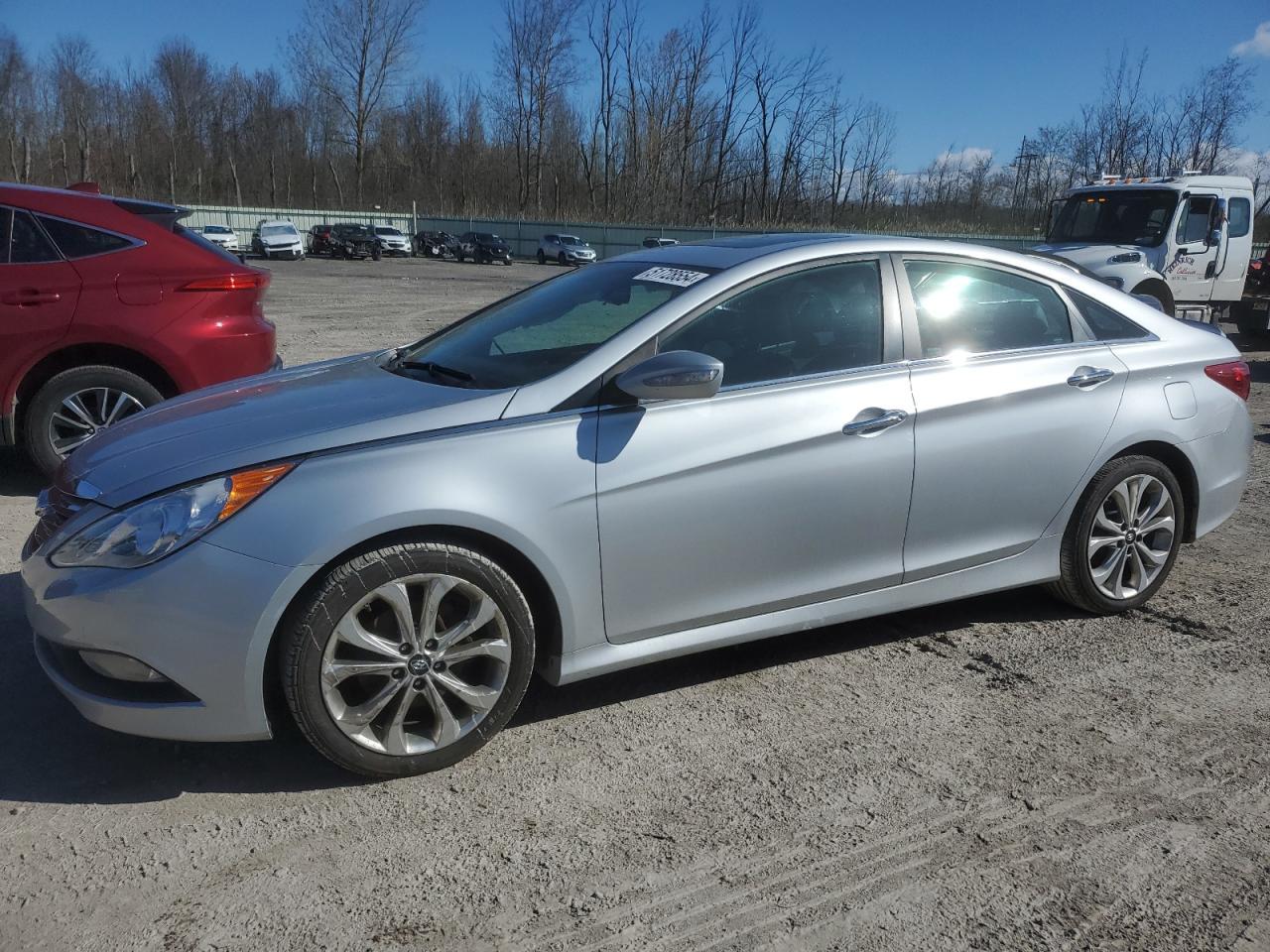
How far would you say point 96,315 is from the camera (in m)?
5.78

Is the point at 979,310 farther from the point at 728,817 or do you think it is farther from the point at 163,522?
the point at 163,522

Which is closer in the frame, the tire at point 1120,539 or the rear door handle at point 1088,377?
the rear door handle at point 1088,377

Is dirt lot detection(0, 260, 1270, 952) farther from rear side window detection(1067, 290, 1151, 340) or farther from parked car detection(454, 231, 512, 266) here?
parked car detection(454, 231, 512, 266)

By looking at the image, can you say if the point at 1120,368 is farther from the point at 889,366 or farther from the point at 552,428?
the point at 552,428

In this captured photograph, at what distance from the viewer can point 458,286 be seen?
96.1 ft

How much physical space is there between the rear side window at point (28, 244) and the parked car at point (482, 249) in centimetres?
4561

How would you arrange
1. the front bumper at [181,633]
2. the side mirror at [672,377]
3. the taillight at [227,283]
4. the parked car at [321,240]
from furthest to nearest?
the parked car at [321,240]
the taillight at [227,283]
the side mirror at [672,377]
the front bumper at [181,633]

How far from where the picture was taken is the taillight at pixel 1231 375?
178 inches

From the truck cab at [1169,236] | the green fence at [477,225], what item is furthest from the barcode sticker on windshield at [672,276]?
the green fence at [477,225]

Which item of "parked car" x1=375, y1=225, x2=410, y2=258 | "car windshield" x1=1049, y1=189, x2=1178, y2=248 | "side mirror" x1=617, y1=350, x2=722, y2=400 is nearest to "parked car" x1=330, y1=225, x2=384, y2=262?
"parked car" x1=375, y1=225, x2=410, y2=258

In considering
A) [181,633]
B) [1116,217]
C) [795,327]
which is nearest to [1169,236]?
[1116,217]

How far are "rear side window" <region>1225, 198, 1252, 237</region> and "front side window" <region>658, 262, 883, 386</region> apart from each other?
13470 mm

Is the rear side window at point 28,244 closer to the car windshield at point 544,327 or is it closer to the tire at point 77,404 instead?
the tire at point 77,404

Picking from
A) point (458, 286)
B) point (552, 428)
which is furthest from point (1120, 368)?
point (458, 286)
